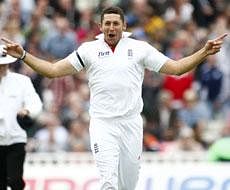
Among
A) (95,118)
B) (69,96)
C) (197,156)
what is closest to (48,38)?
(69,96)

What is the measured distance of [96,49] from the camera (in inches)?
453

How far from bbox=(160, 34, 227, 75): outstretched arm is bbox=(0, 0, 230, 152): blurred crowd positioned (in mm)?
6503

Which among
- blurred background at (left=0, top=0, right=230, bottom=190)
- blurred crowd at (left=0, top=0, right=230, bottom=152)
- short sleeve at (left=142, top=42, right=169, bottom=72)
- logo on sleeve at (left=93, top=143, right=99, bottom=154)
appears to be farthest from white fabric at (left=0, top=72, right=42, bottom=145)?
blurred crowd at (left=0, top=0, right=230, bottom=152)

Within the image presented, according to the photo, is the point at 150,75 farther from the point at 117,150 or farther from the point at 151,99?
the point at 117,150

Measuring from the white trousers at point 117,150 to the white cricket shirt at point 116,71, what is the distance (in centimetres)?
11

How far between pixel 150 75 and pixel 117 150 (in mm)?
8363

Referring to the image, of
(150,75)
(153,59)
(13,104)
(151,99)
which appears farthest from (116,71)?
(150,75)

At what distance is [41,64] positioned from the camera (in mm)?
11352

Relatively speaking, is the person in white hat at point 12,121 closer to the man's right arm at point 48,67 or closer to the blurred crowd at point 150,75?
the man's right arm at point 48,67

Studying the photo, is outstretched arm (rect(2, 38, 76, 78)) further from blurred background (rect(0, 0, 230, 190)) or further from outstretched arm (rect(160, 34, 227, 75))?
blurred background (rect(0, 0, 230, 190))

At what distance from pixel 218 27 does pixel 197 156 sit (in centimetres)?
499

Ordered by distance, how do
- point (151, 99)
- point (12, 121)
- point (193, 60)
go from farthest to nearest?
point (151, 99) < point (12, 121) < point (193, 60)

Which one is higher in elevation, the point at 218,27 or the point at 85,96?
the point at 218,27

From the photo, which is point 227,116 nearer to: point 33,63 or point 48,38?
point 48,38
